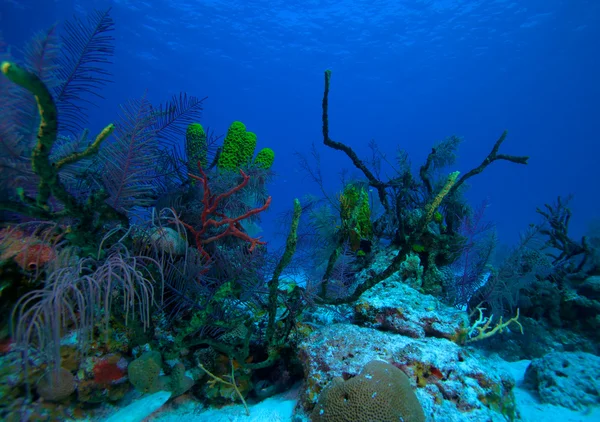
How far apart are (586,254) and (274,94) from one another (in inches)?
2705

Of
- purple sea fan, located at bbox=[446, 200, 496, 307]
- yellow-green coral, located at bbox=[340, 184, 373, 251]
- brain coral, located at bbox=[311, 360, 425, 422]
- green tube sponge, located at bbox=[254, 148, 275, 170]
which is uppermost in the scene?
green tube sponge, located at bbox=[254, 148, 275, 170]

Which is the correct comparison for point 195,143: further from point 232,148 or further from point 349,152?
point 349,152

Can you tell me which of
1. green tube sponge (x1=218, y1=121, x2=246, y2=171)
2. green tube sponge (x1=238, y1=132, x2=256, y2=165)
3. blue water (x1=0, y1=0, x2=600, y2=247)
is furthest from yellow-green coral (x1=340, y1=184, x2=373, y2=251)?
blue water (x1=0, y1=0, x2=600, y2=247)

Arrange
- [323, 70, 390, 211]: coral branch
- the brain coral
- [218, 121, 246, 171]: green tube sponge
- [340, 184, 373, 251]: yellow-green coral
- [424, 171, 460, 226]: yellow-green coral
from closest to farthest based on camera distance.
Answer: the brain coral, [424, 171, 460, 226]: yellow-green coral, [323, 70, 390, 211]: coral branch, [340, 184, 373, 251]: yellow-green coral, [218, 121, 246, 171]: green tube sponge

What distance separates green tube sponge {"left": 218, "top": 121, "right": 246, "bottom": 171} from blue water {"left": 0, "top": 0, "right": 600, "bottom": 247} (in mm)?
3431

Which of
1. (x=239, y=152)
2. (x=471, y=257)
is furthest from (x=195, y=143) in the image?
(x=471, y=257)

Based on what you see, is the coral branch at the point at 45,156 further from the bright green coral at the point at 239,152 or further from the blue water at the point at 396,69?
the blue water at the point at 396,69

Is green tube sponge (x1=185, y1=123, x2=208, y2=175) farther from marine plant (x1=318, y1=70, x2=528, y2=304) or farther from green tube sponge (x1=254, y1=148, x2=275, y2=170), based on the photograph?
marine plant (x1=318, y1=70, x2=528, y2=304)

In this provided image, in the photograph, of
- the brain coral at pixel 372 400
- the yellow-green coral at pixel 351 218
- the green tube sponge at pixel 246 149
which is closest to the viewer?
the brain coral at pixel 372 400

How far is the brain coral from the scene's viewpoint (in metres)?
1.91

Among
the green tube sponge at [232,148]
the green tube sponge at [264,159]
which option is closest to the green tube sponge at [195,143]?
the green tube sponge at [232,148]

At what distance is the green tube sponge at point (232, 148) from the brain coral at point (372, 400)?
3484 mm

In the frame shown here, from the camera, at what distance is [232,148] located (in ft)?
15.6

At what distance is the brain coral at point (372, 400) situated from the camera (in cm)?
191
